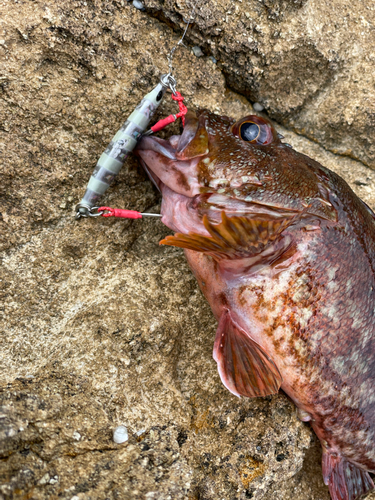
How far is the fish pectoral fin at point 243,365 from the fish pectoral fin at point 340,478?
0.74 m

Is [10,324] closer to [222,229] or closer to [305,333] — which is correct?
[222,229]

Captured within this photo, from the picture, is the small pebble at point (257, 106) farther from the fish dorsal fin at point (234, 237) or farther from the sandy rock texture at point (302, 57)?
the fish dorsal fin at point (234, 237)

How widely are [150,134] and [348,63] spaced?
1644 mm

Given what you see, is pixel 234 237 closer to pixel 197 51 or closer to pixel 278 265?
pixel 278 265

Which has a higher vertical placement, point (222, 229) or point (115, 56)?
point (115, 56)

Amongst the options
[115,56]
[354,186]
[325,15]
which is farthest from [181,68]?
[354,186]

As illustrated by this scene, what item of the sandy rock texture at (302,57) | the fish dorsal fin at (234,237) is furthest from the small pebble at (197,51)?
the fish dorsal fin at (234,237)

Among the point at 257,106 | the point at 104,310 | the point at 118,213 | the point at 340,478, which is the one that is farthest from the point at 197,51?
the point at 340,478

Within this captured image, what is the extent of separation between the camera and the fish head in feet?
6.81

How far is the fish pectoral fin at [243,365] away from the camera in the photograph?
2150 mm

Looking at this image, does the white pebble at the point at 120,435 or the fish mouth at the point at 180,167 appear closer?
the white pebble at the point at 120,435

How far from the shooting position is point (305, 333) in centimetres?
221

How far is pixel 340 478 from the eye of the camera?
8.02ft

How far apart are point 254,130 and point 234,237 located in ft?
2.20
